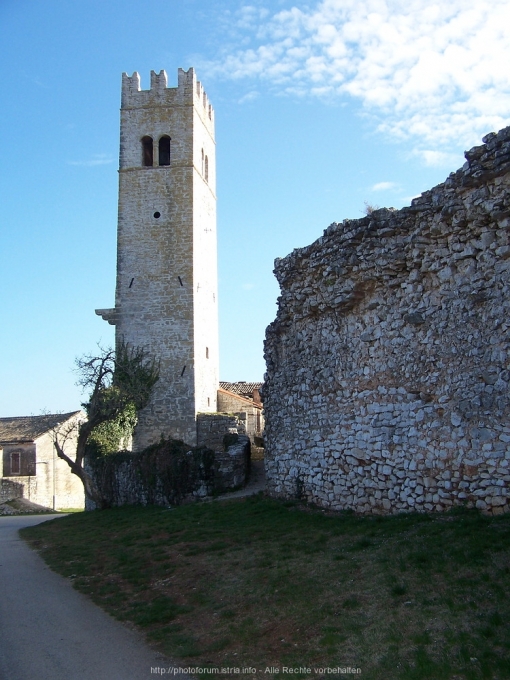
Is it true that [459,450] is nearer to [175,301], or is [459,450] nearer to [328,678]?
[328,678]

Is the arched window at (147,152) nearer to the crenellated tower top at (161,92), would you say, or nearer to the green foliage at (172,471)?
the crenellated tower top at (161,92)

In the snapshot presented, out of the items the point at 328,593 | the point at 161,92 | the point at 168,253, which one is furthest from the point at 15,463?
the point at 328,593

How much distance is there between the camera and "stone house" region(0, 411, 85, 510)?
126 feet

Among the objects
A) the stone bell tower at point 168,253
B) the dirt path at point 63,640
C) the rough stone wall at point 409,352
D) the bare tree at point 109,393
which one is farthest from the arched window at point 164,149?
the dirt path at point 63,640

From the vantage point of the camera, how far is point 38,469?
39.6 meters

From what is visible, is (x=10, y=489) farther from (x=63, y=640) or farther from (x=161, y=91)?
(x=63, y=640)

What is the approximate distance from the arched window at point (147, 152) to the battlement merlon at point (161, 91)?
1.76m

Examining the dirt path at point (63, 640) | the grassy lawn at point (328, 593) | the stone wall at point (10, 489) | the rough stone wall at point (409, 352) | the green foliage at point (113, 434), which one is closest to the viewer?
the grassy lawn at point (328, 593)

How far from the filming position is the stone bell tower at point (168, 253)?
30.7 m

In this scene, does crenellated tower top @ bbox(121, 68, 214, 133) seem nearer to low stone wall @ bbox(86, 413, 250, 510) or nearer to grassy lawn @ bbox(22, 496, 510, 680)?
low stone wall @ bbox(86, 413, 250, 510)

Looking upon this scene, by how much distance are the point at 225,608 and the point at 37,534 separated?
1162 cm

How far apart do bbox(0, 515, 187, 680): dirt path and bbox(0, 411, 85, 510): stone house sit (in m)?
29.7

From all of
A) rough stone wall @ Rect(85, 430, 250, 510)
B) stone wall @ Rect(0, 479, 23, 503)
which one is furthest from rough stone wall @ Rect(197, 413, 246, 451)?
stone wall @ Rect(0, 479, 23, 503)

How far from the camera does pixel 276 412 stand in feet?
46.1
